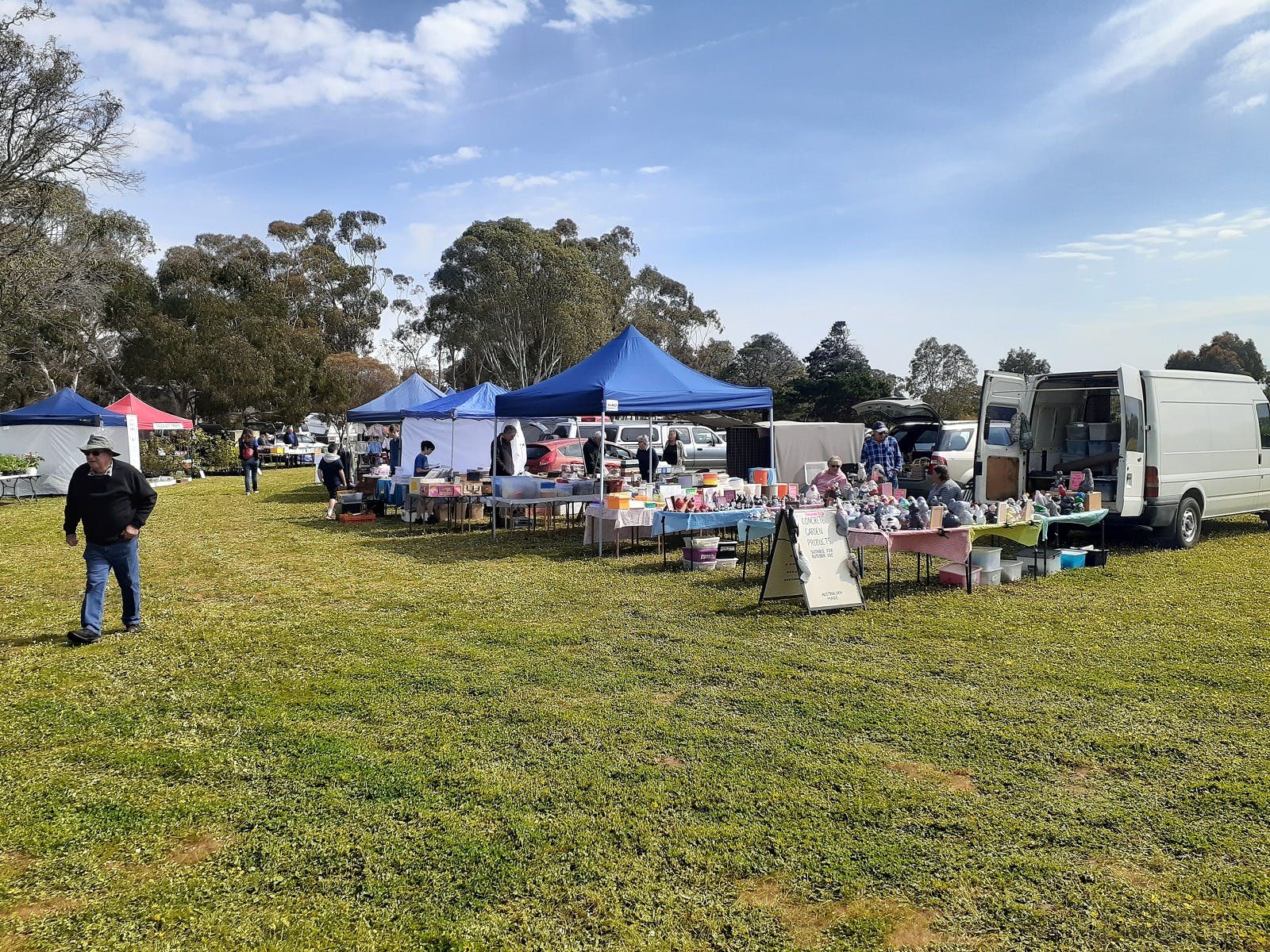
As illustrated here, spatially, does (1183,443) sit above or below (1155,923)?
above

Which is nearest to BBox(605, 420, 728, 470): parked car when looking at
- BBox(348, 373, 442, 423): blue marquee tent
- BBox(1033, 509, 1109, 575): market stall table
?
BBox(348, 373, 442, 423): blue marquee tent

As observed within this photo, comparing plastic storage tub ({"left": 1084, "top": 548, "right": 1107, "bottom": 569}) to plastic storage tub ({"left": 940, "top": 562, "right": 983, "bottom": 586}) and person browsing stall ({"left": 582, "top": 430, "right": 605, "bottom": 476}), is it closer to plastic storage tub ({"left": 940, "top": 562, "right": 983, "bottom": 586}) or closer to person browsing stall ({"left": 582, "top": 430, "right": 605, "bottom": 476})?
plastic storage tub ({"left": 940, "top": 562, "right": 983, "bottom": 586})

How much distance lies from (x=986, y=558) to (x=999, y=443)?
2.56m

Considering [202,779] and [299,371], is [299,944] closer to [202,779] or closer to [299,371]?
[202,779]

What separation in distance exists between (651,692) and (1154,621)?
4.78m

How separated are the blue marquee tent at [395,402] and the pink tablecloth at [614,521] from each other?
9043mm

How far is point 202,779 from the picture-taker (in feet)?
13.8

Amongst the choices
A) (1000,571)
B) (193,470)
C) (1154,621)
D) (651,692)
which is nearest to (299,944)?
(651,692)

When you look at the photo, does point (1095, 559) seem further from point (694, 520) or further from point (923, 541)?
point (694, 520)

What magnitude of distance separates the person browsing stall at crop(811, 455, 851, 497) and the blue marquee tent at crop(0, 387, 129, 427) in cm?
1917

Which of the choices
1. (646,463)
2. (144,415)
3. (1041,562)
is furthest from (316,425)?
(1041,562)

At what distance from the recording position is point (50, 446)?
67.7ft

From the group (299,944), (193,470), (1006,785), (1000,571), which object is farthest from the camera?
(193,470)

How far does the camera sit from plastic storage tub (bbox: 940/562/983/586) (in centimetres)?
854
